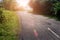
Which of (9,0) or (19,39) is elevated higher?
(19,39)

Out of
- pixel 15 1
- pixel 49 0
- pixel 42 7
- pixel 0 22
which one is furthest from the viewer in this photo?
pixel 15 1

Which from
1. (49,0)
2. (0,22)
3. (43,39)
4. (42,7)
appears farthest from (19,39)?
(42,7)

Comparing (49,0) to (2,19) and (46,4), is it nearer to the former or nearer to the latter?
(46,4)

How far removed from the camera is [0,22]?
2102 centimetres

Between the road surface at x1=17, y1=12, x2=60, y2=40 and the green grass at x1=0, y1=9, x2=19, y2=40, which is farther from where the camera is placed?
the green grass at x1=0, y1=9, x2=19, y2=40

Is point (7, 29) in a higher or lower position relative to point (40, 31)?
lower

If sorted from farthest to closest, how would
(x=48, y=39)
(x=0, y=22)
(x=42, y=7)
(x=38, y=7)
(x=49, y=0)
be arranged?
(x=38, y=7)
(x=42, y=7)
(x=49, y=0)
(x=0, y=22)
(x=48, y=39)

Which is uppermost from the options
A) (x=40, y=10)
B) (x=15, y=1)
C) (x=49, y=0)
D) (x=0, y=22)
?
(x=0, y=22)

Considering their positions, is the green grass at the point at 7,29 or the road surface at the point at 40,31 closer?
the road surface at the point at 40,31

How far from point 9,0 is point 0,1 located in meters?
19.9

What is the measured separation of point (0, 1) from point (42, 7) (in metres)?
14.4

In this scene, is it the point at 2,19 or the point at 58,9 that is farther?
the point at 58,9

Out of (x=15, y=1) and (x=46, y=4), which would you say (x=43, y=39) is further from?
(x=15, y=1)

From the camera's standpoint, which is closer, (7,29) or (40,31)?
(40,31)
